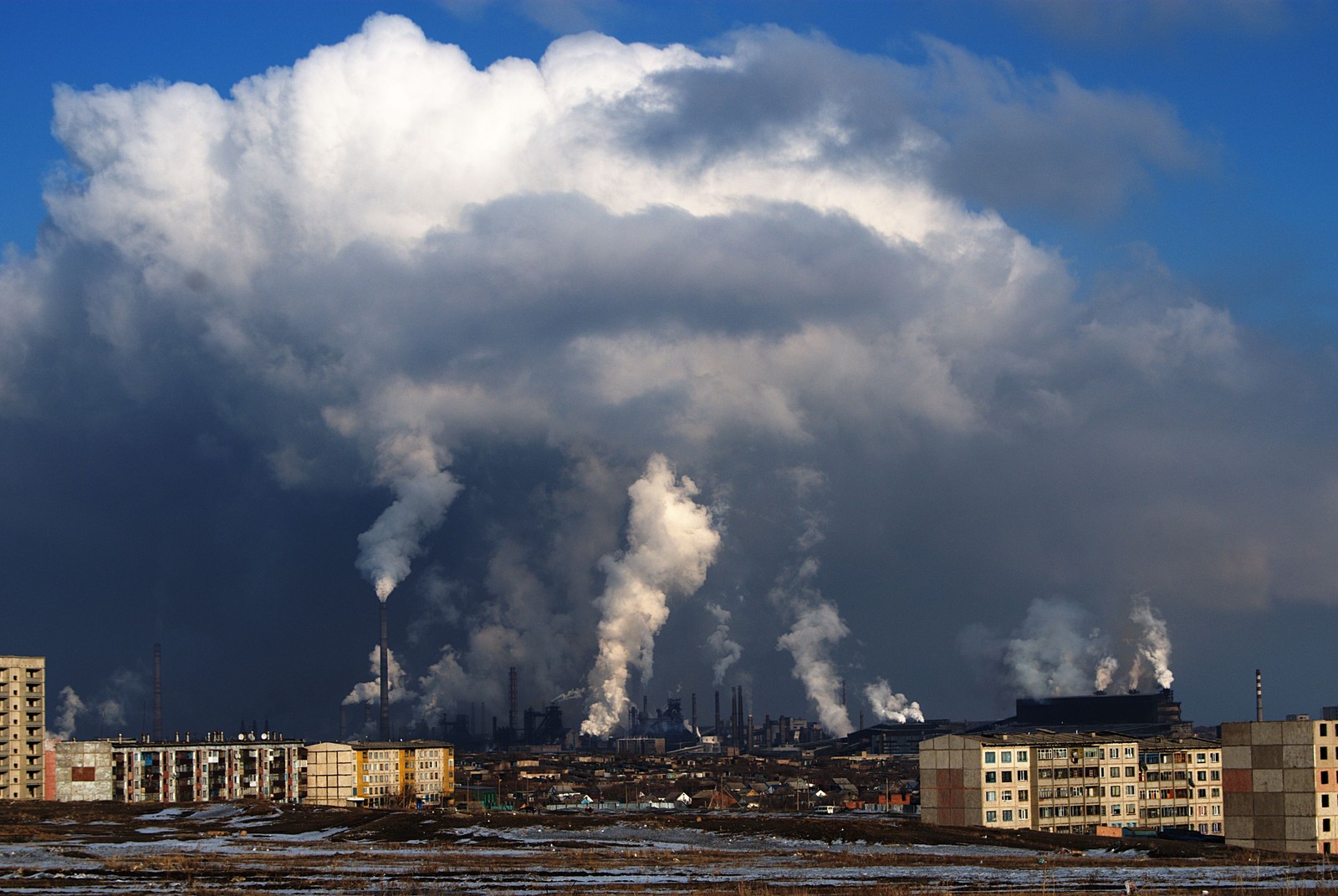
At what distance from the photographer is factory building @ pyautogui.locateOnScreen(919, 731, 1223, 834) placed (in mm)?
130250

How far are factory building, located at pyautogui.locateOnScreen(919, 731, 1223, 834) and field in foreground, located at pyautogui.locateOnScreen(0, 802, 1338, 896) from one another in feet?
22.6

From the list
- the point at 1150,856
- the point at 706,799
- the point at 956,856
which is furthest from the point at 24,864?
the point at 706,799

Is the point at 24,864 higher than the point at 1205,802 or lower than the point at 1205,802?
higher

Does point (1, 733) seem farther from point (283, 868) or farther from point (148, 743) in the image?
point (283, 868)

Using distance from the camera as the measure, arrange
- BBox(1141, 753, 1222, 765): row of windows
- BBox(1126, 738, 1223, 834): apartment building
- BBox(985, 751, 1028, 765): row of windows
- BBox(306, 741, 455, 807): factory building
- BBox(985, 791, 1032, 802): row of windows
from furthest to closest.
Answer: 1. BBox(306, 741, 455, 807): factory building
2. BBox(1141, 753, 1222, 765): row of windows
3. BBox(1126, 738, 1223, 834): apartment building
4. BBox(985, 751, 1028, 765): row of windows
5. BBox(985, 791, 1032, 802): row of windows

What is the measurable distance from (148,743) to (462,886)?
138 meters

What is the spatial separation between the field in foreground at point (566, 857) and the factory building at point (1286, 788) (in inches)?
177

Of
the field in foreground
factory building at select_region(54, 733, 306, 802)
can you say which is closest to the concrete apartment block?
factory building at select_region(54, 733, 306, 802)

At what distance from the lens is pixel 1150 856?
304 feet

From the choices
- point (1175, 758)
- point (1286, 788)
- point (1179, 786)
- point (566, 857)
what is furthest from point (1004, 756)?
point (566, 857)

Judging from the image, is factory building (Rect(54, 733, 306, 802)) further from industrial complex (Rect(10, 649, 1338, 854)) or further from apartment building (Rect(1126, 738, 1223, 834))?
apartment building (Rect(1126, 738, 1223, 834))

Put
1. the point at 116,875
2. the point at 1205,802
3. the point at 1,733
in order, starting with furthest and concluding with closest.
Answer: the point at 1,733 < the point at 1205,802 < the point at 116,875

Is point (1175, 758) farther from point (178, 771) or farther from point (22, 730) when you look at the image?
point (22, 730)

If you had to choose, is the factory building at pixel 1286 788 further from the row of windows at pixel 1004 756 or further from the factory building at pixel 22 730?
the factory building at pixel 22 730
